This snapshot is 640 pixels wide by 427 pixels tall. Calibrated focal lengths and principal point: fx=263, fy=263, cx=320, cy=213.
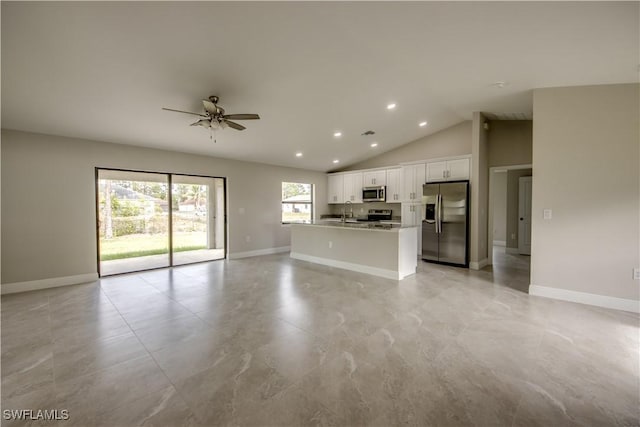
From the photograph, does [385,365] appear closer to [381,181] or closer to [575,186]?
[575,186]

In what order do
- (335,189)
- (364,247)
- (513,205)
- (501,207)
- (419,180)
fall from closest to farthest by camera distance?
1. (364,247)
2. (419,180)
3. (513,205)
4. (501,207)
5. (335,189)

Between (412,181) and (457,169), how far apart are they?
1.04 m

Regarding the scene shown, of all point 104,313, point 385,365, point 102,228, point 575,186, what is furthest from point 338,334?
point 102,228

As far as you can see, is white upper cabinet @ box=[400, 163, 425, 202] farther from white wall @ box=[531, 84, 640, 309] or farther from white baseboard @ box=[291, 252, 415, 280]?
white wall @ box=[531, 84, 640, 309]

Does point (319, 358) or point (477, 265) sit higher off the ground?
point (477, 265)

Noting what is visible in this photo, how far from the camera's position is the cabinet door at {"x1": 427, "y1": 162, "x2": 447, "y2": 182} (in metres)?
5.89

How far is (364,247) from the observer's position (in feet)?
16.5

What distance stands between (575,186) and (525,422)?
3.27 m

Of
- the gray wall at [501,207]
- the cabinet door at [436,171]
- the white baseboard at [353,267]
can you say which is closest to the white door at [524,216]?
the gray wall at [501,207]

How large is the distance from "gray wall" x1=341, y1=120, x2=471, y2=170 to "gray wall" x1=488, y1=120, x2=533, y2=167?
49 cm

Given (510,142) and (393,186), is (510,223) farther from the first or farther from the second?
(393,186)

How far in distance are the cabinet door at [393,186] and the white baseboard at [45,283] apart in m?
6.50

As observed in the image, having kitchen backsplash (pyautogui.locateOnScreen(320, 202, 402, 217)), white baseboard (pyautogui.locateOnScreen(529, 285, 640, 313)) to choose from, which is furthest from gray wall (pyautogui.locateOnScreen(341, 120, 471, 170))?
white baseboard (pyautogui.locateOnScreen(529, 285, 640, 313))

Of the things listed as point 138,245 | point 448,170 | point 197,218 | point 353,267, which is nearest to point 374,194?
point 448,170
